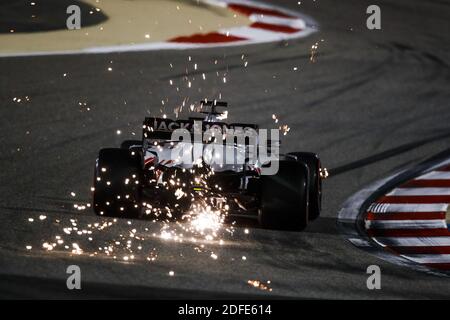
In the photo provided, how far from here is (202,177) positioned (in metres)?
9.02

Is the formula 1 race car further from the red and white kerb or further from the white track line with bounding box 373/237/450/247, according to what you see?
the red and white kerb

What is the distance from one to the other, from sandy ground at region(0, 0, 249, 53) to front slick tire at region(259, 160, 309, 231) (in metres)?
7.92

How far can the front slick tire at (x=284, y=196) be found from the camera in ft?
29.1

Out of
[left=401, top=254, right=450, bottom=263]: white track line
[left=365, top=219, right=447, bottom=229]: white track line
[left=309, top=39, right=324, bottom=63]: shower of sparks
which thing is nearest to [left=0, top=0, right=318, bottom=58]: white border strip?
[left=309, top=39, right=324, bottom=63]: shower of sparks

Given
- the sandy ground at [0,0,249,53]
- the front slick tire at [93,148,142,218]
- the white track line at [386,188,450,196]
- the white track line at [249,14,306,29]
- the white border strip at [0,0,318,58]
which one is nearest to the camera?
the front slick tire at [93,148,142,218]

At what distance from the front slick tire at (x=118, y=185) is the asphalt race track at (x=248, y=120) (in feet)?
0.44

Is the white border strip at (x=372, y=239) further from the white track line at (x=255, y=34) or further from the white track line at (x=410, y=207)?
the white track line at (x=255, y=34)

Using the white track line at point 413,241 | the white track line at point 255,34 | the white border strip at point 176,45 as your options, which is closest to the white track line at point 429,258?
the white track line at point 413,241

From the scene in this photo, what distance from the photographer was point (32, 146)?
11.8m

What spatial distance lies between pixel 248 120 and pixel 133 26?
4.24 metres

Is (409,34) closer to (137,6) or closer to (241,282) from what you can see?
(137,6)

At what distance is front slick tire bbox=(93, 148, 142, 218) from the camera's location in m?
8.91

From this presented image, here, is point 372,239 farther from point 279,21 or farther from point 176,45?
point 279,21
